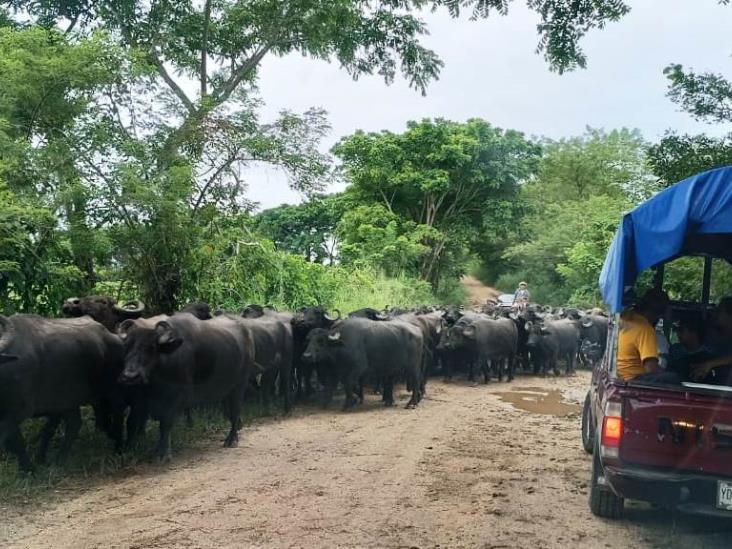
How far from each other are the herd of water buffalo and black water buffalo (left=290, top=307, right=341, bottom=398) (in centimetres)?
2

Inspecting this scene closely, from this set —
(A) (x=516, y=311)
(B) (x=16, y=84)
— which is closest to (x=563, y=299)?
(A) (x=516, y=311)

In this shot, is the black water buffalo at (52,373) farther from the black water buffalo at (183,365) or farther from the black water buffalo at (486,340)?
the black water buffalo at (486,340)

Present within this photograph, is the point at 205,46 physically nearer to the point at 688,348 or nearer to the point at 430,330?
the point at 430,330

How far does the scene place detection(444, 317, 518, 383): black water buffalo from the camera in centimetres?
1748

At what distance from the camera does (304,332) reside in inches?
554

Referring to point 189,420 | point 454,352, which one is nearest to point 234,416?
point 189,420

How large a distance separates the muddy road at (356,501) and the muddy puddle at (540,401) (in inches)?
116

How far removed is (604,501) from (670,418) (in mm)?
1511

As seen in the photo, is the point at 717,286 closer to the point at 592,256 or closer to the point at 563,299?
the point at 592,256

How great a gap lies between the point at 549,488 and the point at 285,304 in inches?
462

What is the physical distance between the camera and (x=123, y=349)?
347 inches

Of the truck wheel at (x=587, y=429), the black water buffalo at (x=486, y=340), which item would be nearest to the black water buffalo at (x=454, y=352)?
the black water buffalo at (x=486, y=340)

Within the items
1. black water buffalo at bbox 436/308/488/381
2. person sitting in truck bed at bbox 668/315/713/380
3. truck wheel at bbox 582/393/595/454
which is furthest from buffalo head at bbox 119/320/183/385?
black water buffalo at bbox 436/308/488/381

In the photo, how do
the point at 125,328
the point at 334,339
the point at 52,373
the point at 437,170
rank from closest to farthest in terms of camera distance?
the point at 52,373
the point at 125,328
the point at 334,339
the point at 437,170
